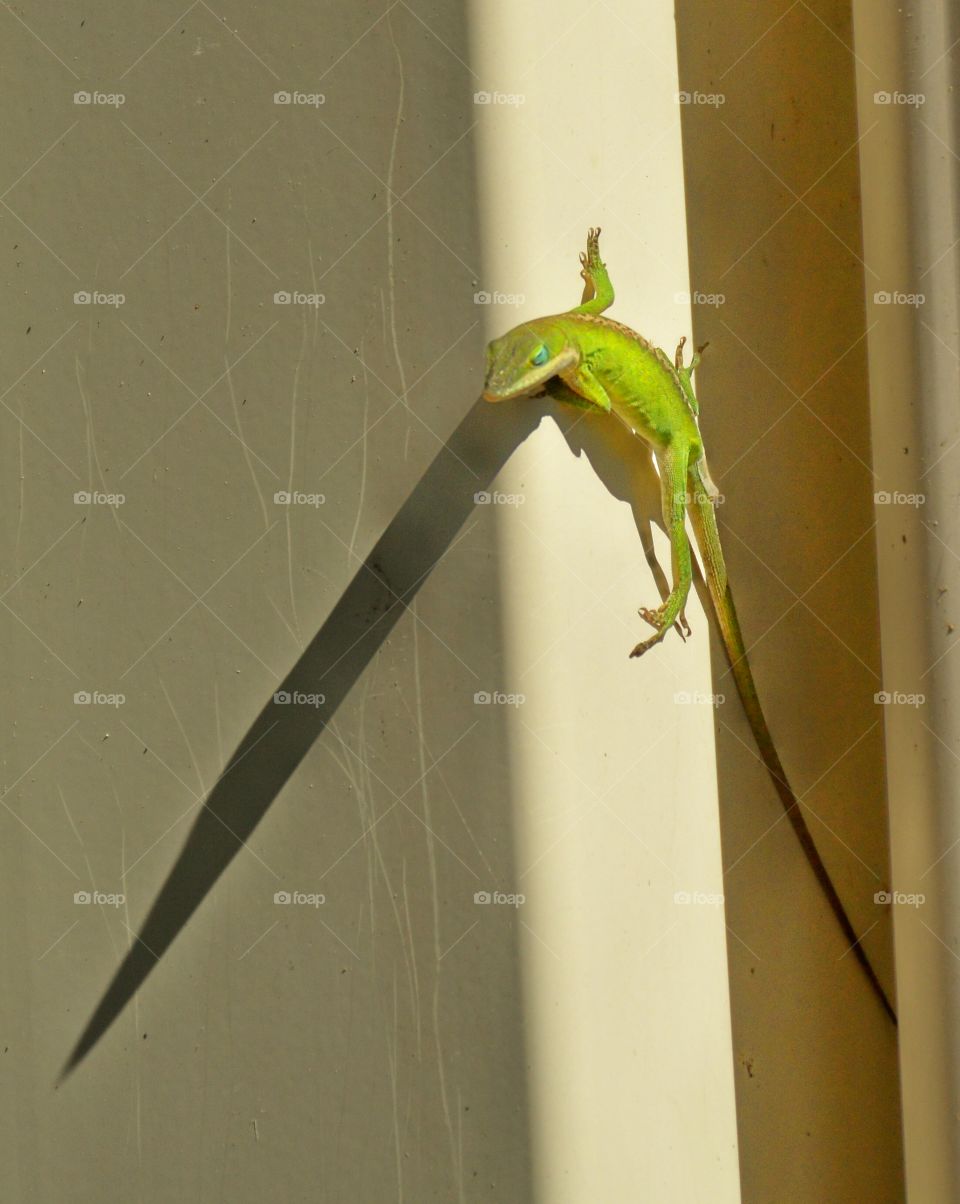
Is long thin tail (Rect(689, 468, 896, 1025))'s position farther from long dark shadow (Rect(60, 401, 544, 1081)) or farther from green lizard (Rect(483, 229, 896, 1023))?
long dark shadow (Rect(60, 401, 544, 1081))

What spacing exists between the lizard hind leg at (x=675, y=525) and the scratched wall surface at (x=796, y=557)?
0.54ft

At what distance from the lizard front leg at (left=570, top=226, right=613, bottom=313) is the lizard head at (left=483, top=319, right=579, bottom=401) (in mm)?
140

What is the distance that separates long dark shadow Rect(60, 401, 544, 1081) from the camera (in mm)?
1774

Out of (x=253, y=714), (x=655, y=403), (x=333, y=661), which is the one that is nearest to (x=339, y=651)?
(x=333, y=661)

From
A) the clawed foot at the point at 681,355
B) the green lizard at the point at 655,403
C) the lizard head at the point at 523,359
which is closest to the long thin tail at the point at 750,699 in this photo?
the green lizard at the point at 655,403

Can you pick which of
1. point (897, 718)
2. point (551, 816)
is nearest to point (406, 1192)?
point (551, 816)

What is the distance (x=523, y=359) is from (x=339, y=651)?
26.5 inches

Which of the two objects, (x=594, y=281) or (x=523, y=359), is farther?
(x=594, y=281)

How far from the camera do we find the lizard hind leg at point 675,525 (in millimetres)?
1709

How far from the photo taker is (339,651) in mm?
1780

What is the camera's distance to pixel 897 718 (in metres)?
1.65

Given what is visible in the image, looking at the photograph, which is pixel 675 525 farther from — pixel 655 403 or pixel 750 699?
pixel 750 699

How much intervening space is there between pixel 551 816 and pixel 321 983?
22.5 inches

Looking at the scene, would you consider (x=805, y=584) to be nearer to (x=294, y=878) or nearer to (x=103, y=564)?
(x=294, y=878)
